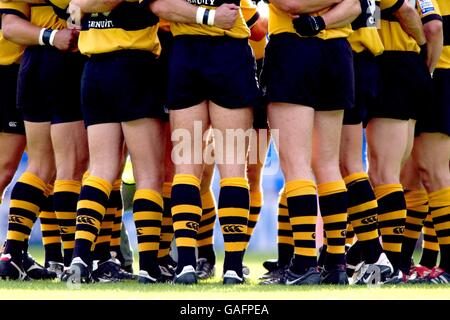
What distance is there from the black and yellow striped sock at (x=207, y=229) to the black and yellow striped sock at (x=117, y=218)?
2.13 ft

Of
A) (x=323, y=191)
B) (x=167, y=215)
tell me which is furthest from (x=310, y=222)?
(x=167, y=215)

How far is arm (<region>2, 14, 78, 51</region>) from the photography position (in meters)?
7.29

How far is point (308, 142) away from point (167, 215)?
4.88ft

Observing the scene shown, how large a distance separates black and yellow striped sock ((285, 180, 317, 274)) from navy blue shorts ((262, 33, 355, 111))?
1.84 ft

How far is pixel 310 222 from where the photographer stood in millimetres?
6648

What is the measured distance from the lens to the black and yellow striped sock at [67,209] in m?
7.39

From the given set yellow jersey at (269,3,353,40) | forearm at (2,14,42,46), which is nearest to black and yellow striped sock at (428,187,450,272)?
yellow jersey at (269,3,353,40)

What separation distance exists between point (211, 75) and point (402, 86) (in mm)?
1532

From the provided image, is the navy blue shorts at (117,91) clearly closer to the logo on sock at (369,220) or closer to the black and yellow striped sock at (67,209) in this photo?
the black and yellow striped sock at (67,209)

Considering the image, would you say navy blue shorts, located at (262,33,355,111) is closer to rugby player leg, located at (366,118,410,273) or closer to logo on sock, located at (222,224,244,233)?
rugby player leg, located at (366,118,410,273)

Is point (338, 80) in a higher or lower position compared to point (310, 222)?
higher

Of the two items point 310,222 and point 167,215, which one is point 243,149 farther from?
point 167,215

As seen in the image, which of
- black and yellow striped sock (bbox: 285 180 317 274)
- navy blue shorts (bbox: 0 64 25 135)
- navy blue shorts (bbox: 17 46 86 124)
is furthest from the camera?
navy blue shorts (bbox: 0 64 25 135)
